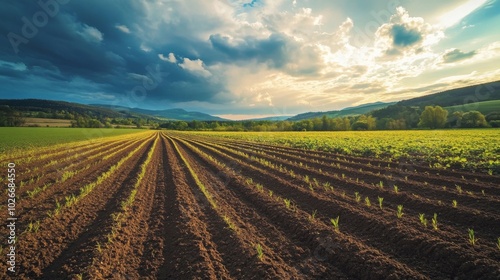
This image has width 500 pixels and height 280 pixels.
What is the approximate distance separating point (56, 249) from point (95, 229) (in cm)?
117

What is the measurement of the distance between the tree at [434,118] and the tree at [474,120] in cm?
581

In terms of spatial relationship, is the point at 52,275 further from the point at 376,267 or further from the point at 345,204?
the point at 345,204

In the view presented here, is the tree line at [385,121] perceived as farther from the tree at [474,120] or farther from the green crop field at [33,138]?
the green crop field at [33,138]

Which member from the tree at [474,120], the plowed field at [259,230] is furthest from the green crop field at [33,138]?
the tree at [474,120]

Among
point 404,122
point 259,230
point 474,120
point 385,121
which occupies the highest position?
point 385,121

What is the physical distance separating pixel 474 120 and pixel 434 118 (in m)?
11.9

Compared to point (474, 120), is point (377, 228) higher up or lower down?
lower down

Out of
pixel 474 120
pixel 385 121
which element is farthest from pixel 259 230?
pixel 385 121

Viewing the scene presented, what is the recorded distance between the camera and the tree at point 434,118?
274 ft

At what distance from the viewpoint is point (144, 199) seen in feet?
32.8

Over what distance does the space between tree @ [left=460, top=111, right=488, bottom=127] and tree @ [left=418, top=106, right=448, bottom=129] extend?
19.1 feet

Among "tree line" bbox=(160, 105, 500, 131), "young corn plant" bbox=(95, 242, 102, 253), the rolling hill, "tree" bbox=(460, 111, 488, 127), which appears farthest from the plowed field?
the rolling hill

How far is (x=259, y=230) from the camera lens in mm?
7090

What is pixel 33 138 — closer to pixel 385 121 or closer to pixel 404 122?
pixel 404 122
